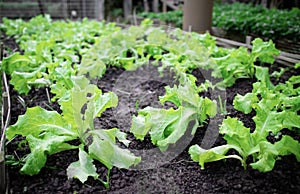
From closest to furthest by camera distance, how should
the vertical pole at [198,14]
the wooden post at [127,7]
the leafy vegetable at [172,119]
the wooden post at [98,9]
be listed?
the leafy vegetable at [172,119] → the vertical pole at [198,14] → the wooden post at [98,9] → the wooden post at [127,7]

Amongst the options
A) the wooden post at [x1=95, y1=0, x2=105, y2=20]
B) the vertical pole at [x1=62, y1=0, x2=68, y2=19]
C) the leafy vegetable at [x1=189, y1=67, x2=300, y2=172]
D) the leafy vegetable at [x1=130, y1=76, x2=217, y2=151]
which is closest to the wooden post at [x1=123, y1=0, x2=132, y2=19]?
the wooden post at [x1=95, y1=0, x2=105, y2=20]

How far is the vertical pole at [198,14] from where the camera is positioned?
4.71 metres

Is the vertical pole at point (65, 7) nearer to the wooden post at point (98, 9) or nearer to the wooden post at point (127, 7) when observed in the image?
the wooden post at point (98, 9)

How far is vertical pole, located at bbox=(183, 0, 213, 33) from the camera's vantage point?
4.71m

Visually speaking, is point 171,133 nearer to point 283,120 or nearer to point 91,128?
point 91,128

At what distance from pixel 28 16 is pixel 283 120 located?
31.2ft

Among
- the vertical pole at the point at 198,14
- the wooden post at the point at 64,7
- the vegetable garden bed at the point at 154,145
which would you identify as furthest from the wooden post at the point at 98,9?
the vegetable garden bed at the point at 154,145

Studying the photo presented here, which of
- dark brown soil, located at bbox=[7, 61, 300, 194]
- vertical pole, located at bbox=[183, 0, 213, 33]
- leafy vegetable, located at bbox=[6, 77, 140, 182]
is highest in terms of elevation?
vertical pole, located at bbox=[183, 0, 213, 33]

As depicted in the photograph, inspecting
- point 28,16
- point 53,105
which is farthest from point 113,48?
point 28,16

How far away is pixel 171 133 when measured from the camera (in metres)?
1.73

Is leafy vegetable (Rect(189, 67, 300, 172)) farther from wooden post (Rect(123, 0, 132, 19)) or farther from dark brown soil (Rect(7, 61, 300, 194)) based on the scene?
wooden post (Rect(123, 0, 132, 19))

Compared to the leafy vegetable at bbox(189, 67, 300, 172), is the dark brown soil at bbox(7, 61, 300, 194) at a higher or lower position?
lower

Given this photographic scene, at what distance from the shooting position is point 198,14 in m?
4.74

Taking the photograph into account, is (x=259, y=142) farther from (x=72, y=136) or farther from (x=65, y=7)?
(x=65, y=7)
